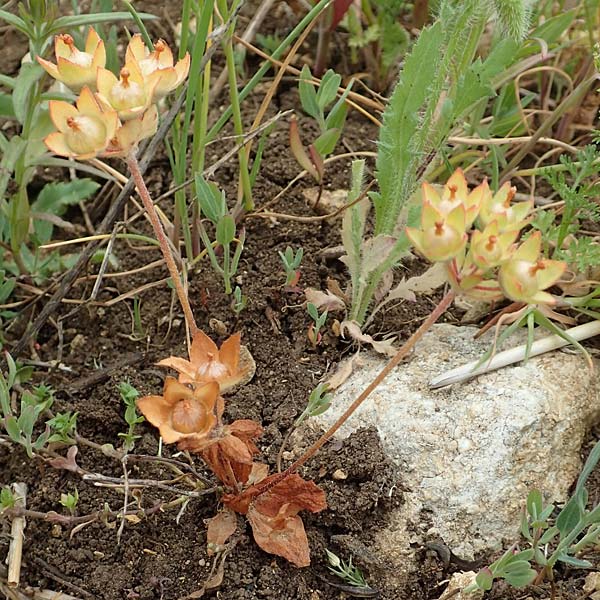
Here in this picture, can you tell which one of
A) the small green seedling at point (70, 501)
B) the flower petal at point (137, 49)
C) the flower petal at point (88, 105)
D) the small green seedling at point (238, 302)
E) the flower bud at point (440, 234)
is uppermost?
the flower petal at point (137, 49)

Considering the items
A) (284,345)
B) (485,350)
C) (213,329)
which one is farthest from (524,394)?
(213,329)

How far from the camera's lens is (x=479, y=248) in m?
1.25

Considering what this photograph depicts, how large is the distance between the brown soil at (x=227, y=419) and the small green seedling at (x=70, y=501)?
3cm

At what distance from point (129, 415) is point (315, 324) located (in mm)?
461

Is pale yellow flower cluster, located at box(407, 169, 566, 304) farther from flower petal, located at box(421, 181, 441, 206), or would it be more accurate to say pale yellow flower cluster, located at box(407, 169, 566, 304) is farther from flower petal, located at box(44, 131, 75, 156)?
flower petal, located at box(44, 131, 75, 156)

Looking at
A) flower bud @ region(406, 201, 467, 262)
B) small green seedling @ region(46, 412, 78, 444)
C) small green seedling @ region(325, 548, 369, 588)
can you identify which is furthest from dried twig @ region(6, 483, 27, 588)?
flower bud @ region(406, 201, 467, 262)

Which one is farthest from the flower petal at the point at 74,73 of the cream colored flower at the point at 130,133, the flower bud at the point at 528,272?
the flower bud at the point at 528,272

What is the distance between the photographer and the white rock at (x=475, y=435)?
1678mm

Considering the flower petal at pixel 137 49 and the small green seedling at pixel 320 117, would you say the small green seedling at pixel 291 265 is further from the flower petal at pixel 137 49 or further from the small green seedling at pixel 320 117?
the flower petal at pixel 137 49

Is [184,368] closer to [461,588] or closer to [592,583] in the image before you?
[461,588]

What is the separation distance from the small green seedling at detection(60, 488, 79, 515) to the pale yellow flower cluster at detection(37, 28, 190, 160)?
0.68 meters

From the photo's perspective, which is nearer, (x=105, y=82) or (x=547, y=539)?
(x=105, y=82)

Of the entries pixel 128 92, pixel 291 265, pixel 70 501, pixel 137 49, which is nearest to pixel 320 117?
pixel 291 265

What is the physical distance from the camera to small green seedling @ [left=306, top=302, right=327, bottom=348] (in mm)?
1810
